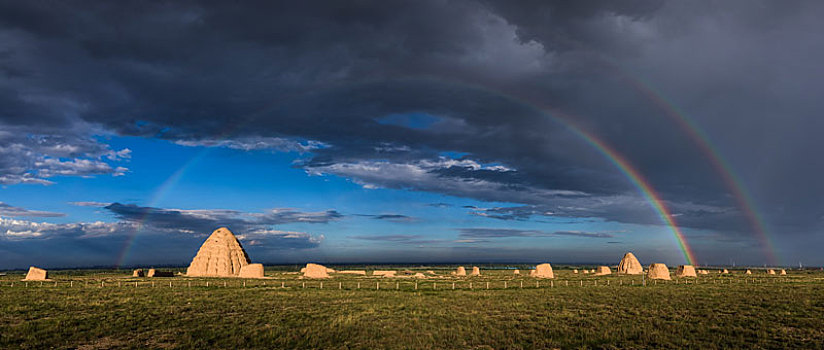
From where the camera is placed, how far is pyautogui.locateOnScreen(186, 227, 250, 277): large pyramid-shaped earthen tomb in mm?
102312

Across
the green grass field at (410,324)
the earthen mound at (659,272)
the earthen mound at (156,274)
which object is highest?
the green grass field at (410,324)

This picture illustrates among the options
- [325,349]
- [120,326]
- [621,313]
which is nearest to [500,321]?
[621,313]

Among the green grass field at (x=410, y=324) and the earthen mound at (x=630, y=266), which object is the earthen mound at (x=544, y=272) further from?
the green grass field at (x=410, y=324)

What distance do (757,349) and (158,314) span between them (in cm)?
3663

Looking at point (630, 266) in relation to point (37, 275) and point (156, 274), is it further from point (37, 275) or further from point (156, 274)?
point (37, 275)

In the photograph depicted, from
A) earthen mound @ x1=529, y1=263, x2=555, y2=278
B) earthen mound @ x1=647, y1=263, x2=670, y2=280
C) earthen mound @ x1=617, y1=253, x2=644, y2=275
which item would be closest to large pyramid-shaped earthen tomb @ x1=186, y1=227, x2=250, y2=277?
earthen mound @ x1=529, y1=263, x2=555, y2=278

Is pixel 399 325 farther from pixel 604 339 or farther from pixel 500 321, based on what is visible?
pixel 604 339

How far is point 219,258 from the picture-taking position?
10331 cm

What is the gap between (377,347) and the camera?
21.4 meters

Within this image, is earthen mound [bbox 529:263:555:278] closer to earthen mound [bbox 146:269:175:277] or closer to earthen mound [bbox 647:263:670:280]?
earthen mound [bbox 647:263:670:280]

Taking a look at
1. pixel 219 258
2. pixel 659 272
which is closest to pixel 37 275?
pixel 219 258

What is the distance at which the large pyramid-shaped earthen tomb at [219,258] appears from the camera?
102 metres

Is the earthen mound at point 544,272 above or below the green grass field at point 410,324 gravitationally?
below

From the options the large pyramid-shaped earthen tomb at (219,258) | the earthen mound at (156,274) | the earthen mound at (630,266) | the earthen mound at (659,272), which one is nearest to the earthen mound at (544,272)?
the earthen mound at (659,272)
